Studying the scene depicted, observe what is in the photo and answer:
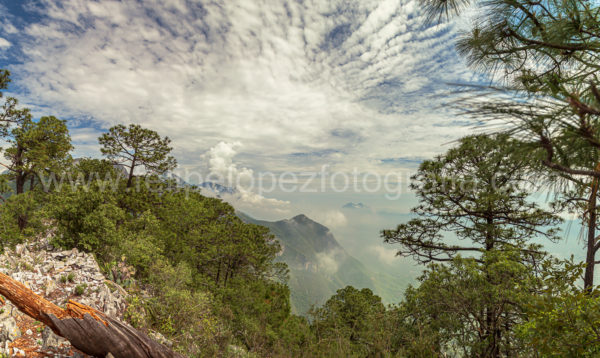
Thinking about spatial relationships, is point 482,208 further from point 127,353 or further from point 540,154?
point 127,353

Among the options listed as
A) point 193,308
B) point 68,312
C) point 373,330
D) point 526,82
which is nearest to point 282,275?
point 193,308

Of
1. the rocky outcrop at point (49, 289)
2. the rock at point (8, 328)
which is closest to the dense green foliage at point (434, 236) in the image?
the rocky outcrop at point (49, 289)

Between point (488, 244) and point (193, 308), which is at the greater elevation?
point (488, 244)

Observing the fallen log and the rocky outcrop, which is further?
the rocky outcrop

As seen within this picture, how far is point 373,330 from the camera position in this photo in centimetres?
409

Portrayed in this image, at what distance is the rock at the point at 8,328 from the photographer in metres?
3.23

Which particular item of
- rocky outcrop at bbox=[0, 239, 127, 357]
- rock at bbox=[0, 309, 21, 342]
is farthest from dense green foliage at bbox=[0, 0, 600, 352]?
rock at bbox=[0, 309, 21, 342]

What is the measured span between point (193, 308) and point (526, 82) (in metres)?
8.23

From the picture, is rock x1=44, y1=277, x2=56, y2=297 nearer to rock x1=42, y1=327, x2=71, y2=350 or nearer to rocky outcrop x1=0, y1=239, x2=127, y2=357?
rocky outcrop x1=0, y1=239, x2=127, y2=357

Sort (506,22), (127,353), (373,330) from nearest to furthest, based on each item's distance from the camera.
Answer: (127,353) → (506,22) → (373,330)

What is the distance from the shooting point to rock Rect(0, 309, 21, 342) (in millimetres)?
3229

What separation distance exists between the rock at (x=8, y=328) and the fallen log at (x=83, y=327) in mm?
685

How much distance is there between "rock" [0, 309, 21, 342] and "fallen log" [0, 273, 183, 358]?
685mm

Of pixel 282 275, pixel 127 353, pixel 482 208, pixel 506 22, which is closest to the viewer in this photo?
pixel 127 353
